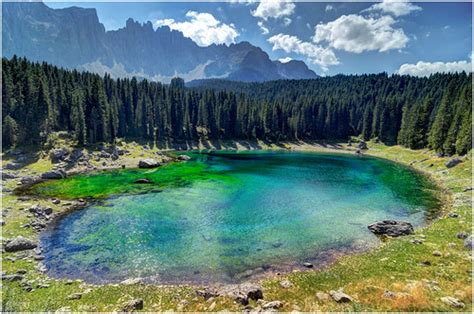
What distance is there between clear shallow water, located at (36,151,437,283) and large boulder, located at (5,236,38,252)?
1.49 metres

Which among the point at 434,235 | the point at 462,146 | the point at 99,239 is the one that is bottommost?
the point at 99,239

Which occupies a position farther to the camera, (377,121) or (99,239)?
(377,121)

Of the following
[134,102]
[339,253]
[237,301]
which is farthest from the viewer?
[134,102]

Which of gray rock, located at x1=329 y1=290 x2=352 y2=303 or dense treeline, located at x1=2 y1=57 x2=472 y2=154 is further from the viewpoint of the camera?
dense treeline, located at x1=2 y1=57 x2=472 y2=154

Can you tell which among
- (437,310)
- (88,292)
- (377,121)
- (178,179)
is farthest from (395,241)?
(377,121)

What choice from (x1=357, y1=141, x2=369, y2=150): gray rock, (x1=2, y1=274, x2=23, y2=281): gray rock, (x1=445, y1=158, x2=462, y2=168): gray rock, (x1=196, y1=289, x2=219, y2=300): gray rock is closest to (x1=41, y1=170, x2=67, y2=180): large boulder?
(x1=2, y1=274, x2=23, y2=281): gray rock

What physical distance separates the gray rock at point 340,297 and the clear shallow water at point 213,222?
6955mm

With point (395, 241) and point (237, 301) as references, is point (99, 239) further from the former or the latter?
point (395, 241)

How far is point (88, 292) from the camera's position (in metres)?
21.4

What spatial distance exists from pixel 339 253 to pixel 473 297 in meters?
12.5

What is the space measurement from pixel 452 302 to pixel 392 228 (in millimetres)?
17735

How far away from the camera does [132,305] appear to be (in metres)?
19.0

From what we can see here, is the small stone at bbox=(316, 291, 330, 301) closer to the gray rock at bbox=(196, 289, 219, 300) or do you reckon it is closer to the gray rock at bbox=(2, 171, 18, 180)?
the gray rock at bbox=(196, 289, 219, 300)

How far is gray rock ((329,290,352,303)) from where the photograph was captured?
19430 mm
